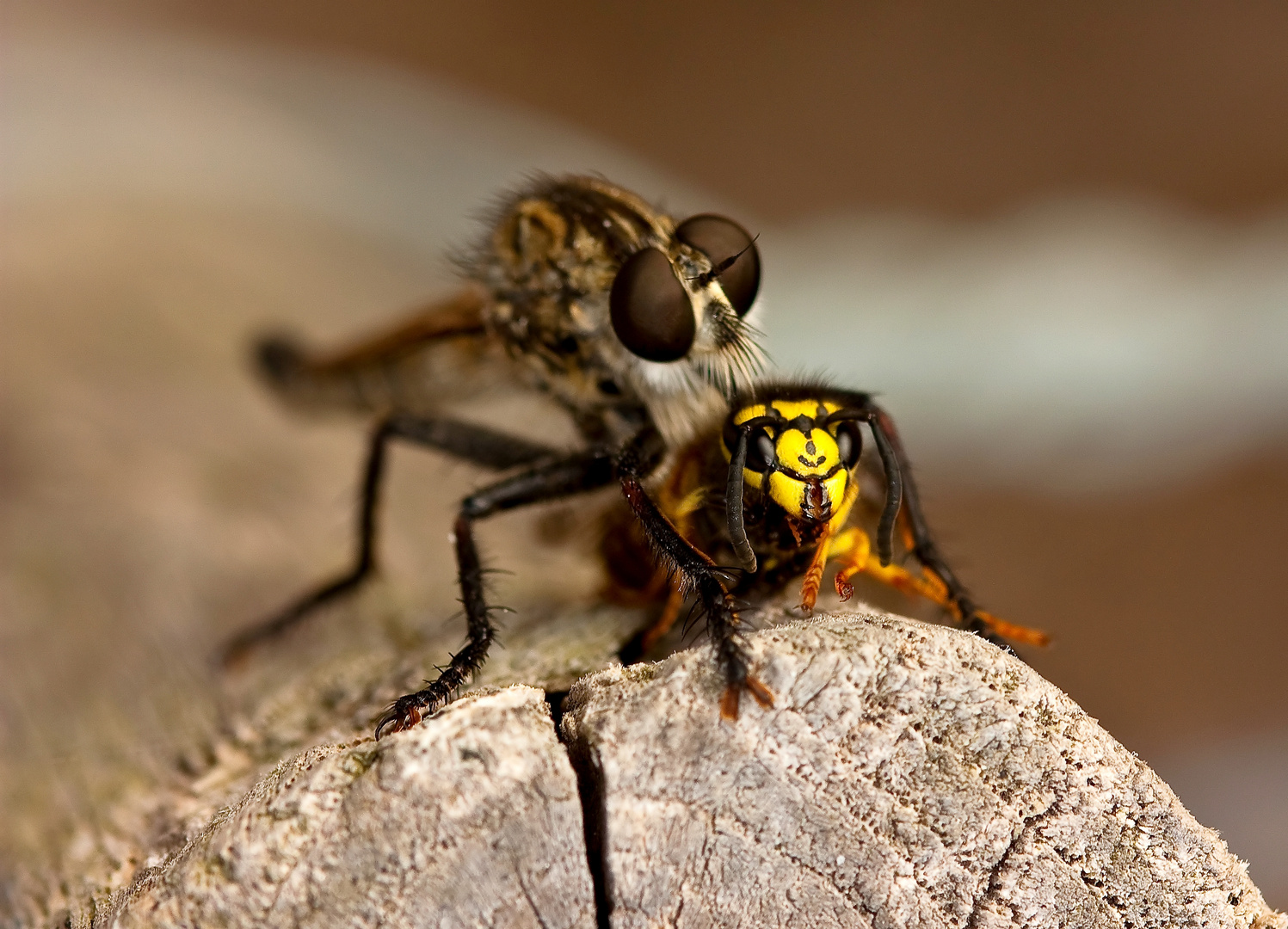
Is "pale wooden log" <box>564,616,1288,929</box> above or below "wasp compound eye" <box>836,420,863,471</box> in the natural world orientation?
below

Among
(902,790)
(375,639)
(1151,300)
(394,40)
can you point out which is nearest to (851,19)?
(394,40)

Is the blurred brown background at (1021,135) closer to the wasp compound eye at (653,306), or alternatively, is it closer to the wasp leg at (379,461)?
the wasp leg at (379,461)

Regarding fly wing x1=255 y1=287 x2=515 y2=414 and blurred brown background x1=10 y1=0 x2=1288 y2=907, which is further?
blurred brown background x1=10 y1=0 x2=1288 y2=907

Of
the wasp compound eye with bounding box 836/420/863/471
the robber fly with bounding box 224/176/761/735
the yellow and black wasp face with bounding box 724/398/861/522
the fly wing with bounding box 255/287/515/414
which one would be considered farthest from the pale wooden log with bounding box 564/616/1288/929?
the fly wing with bounding box 255/287/515/414

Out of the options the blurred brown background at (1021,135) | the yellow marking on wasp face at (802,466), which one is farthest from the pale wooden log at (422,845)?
the blurred brown background at (1021,135)

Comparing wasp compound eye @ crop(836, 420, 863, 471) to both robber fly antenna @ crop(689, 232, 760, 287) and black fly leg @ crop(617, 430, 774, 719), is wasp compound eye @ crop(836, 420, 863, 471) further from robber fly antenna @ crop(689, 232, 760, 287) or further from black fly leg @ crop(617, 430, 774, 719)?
robber fly antenna @ crop(689, 232, 760, 287)

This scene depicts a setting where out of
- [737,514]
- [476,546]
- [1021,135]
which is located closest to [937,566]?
[737,514]
